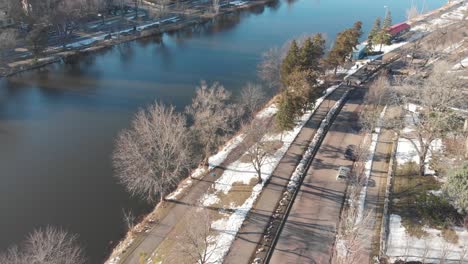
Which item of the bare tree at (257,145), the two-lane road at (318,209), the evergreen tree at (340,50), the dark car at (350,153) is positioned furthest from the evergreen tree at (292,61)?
the bare tree at (257,145)

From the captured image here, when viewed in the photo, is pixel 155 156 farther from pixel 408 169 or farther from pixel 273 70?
pixel 273 70

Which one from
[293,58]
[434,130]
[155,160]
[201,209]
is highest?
[293,58]

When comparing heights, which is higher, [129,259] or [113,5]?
[113,5]

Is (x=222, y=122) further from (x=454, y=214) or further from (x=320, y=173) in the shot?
(x=454, y=214)

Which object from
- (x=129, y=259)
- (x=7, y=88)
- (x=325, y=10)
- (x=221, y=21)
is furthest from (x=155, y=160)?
(x=325, y=10)

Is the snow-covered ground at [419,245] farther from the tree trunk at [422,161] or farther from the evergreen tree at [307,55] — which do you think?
the evergreen tree at [307,55]

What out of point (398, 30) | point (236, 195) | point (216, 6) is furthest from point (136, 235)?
point (216, 6)
